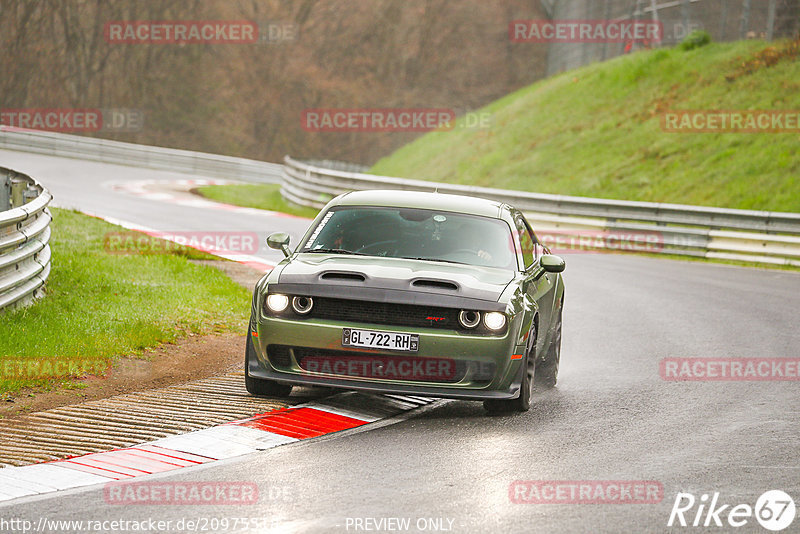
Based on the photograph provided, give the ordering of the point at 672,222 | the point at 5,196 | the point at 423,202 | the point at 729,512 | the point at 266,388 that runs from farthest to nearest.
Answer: the point at 672,222 → the point at 5,196 → the point at 423,202 → the point at 266,388 → the point at 729,512

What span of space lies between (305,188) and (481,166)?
9.24 m

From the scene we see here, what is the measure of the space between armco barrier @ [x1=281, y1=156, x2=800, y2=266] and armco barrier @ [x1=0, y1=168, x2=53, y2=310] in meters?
11.9

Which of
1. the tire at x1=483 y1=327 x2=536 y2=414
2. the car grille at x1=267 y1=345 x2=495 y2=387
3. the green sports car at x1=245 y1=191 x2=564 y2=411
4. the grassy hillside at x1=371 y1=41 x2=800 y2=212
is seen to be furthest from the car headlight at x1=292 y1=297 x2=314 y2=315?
the grassy hillside at x1=371 y1=41 x2=800 y2=212

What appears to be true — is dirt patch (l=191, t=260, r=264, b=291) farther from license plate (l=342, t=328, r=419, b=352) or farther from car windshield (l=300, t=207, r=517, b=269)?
license plate (l=342, t=328, r=419, b=352)

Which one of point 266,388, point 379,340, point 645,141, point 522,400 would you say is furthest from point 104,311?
point 645,141

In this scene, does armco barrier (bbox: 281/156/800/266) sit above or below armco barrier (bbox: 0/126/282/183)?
below

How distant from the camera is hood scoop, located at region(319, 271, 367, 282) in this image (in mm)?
7324

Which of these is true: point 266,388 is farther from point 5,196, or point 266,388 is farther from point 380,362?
point 5,196

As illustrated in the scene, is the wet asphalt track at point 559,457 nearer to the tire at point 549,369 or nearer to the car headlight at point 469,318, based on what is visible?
the tire at point 549,369

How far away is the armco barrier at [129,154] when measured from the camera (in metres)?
36.9

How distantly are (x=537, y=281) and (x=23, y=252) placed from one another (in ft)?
15.9

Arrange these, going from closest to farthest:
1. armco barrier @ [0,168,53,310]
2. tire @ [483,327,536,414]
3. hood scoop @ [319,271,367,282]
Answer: hood scoop @ [319,271,367,282], tire @ [483,327,536,414], armco barrier @ [0,168,53,310]

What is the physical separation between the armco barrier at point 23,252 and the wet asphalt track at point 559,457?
4227mm

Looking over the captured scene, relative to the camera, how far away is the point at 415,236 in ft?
27.2
